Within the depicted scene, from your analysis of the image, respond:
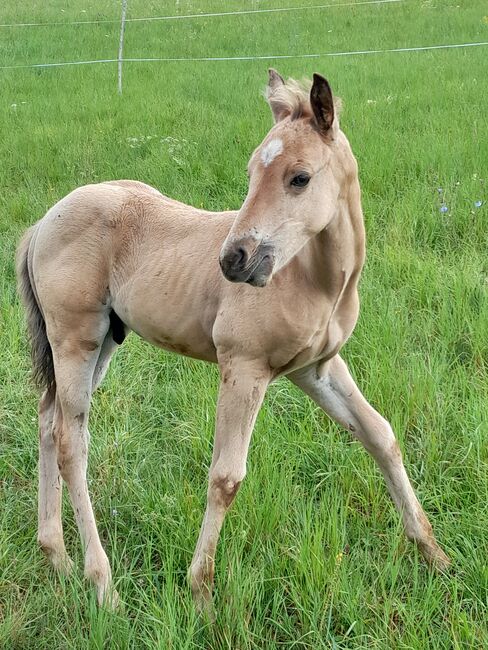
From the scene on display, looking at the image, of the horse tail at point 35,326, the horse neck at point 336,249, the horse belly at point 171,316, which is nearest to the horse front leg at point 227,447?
the horse belly at point 171,316

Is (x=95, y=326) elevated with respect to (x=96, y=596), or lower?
elevated

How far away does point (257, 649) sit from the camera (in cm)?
202

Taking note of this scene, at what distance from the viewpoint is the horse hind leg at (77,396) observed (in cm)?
255

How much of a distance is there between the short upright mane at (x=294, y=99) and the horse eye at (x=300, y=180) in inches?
8.2

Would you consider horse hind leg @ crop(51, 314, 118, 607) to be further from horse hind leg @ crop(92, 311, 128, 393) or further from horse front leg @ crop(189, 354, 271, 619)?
horse front leg @ crop(189, 354, 271, 619)

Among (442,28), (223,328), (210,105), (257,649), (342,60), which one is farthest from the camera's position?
(442,28)

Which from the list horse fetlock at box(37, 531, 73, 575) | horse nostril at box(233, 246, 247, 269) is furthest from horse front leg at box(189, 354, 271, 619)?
horse fetlock at box(37, 531, 73, 575)

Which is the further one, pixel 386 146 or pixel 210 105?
pixel 210 105

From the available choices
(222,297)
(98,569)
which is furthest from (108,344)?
(98,569)

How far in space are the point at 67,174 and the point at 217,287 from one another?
4383 mm

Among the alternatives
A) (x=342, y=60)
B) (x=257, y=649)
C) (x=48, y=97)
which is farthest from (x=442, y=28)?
(x=257, y=649)

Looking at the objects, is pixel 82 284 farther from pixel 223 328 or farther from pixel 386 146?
pixel 386 146

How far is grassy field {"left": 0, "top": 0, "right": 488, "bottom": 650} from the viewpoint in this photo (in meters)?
2.12

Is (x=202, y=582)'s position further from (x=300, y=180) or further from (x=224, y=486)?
(x=300, y=180)
